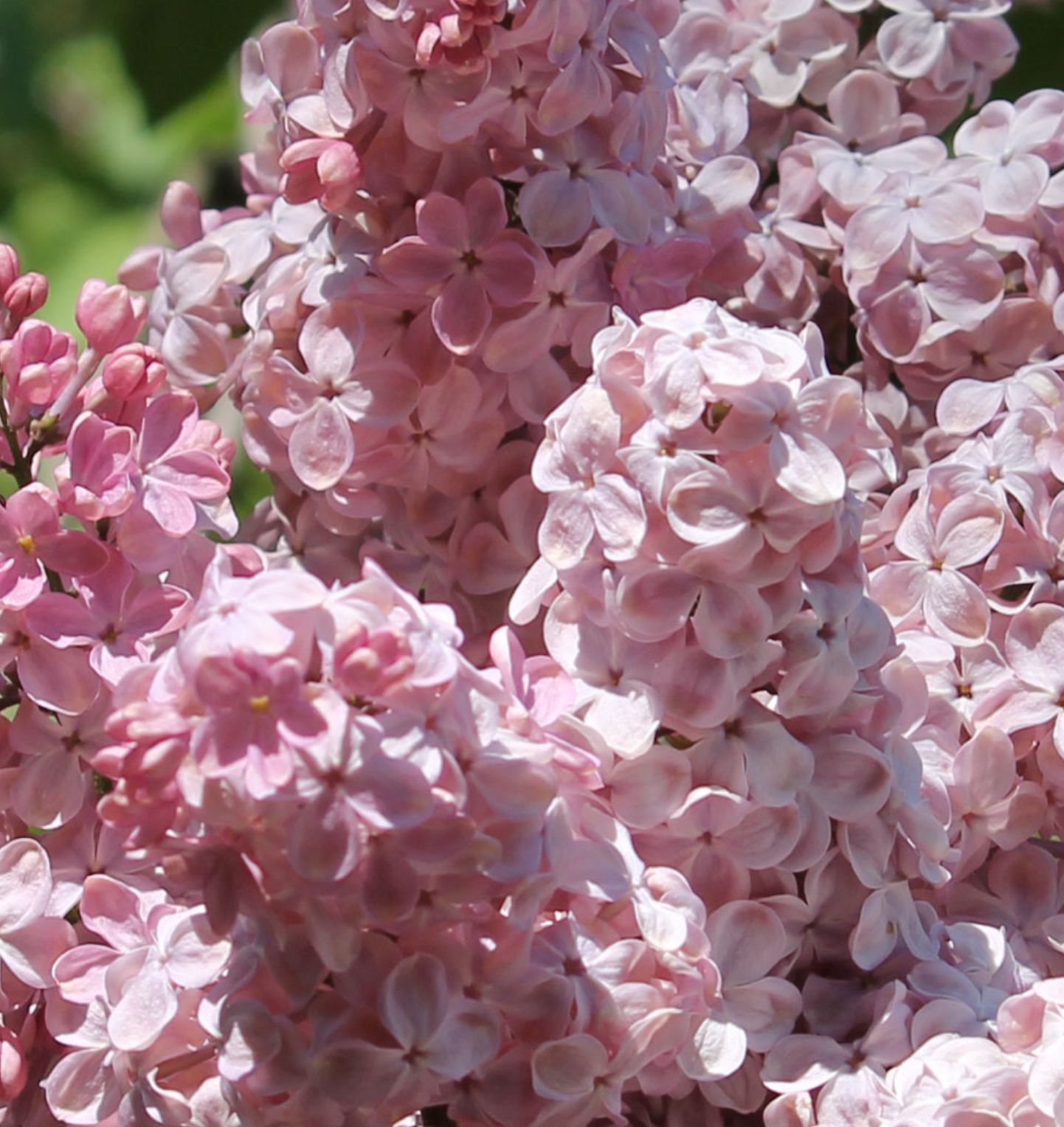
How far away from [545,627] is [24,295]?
0.21 meters

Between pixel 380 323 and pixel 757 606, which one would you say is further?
pixel 380 323

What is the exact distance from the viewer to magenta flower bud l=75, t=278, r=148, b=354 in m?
0.65

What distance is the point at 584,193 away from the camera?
2.07ft

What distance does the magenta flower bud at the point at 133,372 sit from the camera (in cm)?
62

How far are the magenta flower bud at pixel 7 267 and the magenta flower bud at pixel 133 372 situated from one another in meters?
0.05

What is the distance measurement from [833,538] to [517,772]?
125mm

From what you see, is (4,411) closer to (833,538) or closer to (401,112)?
(401,112)

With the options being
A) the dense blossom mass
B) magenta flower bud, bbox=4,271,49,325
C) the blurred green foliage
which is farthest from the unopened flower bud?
the blurred green foliage

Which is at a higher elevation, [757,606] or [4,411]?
[4,411]

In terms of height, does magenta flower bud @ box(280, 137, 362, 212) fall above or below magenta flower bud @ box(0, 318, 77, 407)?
below

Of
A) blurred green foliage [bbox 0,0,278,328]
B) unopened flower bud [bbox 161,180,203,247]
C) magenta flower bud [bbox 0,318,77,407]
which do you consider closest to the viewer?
magenta flower bud [bbox 0,318,77,407]

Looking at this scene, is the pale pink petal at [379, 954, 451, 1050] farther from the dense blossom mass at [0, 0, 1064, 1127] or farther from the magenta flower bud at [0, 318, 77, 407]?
the magenta flower bud at [0, 318, 77, 407]

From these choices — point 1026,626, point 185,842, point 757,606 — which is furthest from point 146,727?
point 1026,626

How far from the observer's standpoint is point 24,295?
0.64 m
